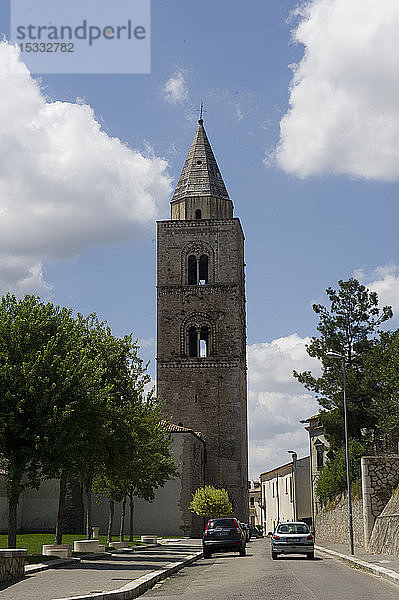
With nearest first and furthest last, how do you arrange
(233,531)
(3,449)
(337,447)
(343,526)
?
(3,449)
(233,531)
(343,526)
(337,447)

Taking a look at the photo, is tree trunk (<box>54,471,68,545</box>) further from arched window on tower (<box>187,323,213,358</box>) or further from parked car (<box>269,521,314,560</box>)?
arched window on tower (<box>187,323,213,358</box>)

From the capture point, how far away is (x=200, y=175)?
76688 mm

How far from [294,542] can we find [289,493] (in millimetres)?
58989

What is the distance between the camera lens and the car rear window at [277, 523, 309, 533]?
28328mm

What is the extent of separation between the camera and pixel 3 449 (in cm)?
2344

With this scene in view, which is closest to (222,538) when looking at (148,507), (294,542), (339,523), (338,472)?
(294,542)

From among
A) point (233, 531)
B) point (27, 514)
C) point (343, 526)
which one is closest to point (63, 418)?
point (233, 531)

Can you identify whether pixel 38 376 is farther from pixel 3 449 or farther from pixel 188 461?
pixel 188 461

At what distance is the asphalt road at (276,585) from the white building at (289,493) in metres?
59.3

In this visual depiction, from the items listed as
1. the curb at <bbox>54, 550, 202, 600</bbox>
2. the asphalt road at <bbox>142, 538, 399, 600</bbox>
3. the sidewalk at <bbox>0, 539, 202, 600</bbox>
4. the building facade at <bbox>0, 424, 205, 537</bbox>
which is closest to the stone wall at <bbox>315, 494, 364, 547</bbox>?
the building facade at <bbox>0, 424, 205, 537</bbox>

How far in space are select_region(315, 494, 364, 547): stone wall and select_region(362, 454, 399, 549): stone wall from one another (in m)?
3.40

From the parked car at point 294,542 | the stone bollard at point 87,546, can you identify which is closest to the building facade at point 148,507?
the stone bollard at point 87,546

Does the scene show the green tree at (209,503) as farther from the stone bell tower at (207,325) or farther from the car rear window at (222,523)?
the car rear window at (222,523)

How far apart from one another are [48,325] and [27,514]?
2924cm
